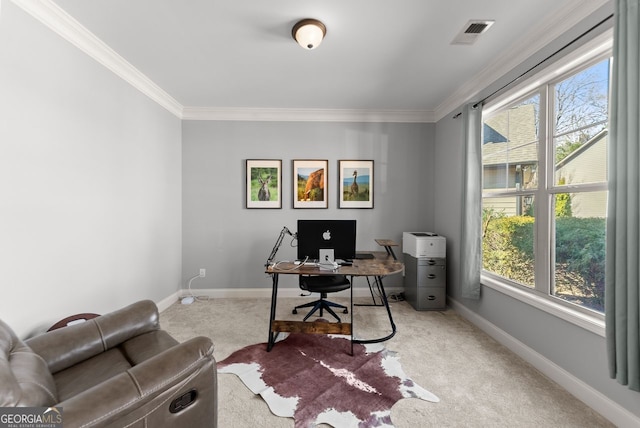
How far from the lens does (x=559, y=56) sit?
6.52 feet

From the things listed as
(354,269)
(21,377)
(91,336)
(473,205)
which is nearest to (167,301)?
(91,336)

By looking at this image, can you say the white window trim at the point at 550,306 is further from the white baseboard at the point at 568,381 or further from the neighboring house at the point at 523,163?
the neighboring house at the point at 523,163

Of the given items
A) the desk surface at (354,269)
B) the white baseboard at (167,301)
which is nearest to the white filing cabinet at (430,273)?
the desk surface at (354,269)

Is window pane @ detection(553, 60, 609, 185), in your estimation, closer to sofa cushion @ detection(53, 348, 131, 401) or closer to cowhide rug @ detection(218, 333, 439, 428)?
cowhide rug @ detection(218, 333, 439, 428)

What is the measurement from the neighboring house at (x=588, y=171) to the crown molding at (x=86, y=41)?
3.79 metres

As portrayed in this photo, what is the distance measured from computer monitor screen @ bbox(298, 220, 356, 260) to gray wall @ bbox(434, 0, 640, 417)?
1.43m

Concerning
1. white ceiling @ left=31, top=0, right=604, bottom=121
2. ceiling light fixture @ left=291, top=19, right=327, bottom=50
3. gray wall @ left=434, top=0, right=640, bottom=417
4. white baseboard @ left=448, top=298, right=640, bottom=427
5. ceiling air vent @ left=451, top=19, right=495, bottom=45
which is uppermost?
white ceiling @ left=31, top=0, right=604, bottom=121

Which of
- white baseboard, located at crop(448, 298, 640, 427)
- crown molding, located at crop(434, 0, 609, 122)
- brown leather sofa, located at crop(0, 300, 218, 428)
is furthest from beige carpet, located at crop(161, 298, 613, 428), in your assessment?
crown molding, located at crop(434, 0, 609, 122)

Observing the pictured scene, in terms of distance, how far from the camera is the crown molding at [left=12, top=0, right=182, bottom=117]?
183 centimetres

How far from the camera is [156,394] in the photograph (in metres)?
1.07

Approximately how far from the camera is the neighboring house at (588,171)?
5.98ft

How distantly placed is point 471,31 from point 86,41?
3010 mm

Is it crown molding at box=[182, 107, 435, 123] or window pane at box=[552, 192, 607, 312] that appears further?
crown molding at box=[182, 107, 435, 123]

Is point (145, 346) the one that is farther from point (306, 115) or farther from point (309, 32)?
point (306, 115)
